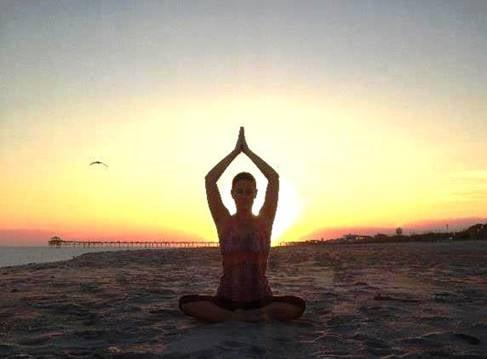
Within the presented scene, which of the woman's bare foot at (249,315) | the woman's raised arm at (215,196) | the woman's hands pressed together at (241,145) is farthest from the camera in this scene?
the woman's hands pressed together at (241,145)

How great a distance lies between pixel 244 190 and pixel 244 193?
1.6 inches

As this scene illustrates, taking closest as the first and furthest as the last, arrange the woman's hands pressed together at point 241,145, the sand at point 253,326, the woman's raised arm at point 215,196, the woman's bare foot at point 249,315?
the sand at point 253,326, the woman's bare foot at point 249,315, the woman's raised arm at point 215,196, the woman's hands pressed together at point 241,145

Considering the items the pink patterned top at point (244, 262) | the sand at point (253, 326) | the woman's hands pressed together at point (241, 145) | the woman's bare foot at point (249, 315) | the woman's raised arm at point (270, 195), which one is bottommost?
the sand at point (253, 326)

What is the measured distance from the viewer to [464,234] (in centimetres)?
4912

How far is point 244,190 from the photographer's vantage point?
18.9 ft

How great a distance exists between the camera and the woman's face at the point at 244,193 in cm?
575

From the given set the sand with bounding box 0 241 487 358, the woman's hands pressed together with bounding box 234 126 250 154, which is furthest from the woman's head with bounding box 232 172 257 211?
the sand with bounding box 0 241 487 358

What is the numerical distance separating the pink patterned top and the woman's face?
0.81 ft

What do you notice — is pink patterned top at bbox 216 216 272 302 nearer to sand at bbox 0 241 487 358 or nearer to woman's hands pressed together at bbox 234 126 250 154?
sand at bbox 0 241 487 358

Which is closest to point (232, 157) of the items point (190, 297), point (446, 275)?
point (190, 297)

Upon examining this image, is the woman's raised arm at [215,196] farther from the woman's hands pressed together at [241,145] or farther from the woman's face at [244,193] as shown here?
the woman's hands pressed together at [241,145]

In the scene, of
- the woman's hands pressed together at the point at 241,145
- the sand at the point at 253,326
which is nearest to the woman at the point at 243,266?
the sand at the point at 253,326

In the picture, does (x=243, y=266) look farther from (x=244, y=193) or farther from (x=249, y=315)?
(x=244, y=193)

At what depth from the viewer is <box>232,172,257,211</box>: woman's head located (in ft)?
18.9
